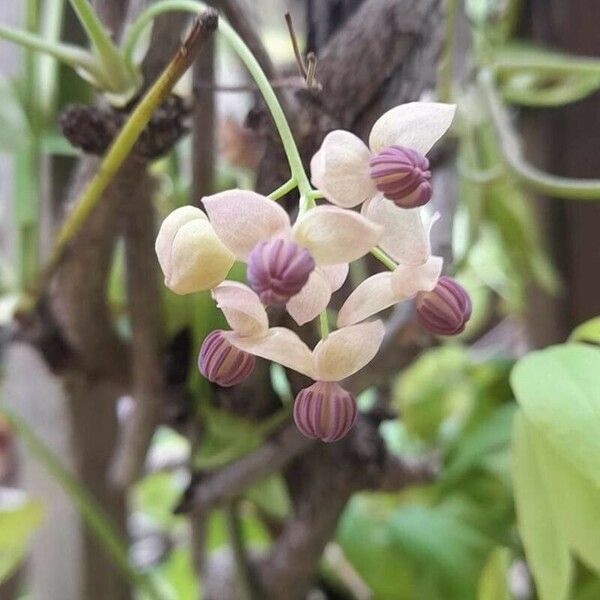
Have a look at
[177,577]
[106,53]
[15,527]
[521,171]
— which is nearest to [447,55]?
[521,171]

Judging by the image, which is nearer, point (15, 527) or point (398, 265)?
point (398, 265)

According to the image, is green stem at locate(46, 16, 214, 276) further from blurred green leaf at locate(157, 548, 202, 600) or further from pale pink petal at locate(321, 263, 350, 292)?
blurred green leaf at locate(157, 548, 202, 600)

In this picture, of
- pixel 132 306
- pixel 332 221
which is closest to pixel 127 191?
pixel 132 306

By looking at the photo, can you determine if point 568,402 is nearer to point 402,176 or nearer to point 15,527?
point 402,176

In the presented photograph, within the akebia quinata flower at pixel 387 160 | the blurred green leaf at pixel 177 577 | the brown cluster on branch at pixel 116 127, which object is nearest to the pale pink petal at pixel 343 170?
the akebia quinata flower at pixel 387 160

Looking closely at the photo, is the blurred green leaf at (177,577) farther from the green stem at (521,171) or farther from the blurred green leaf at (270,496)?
the green stem at (521,171)
